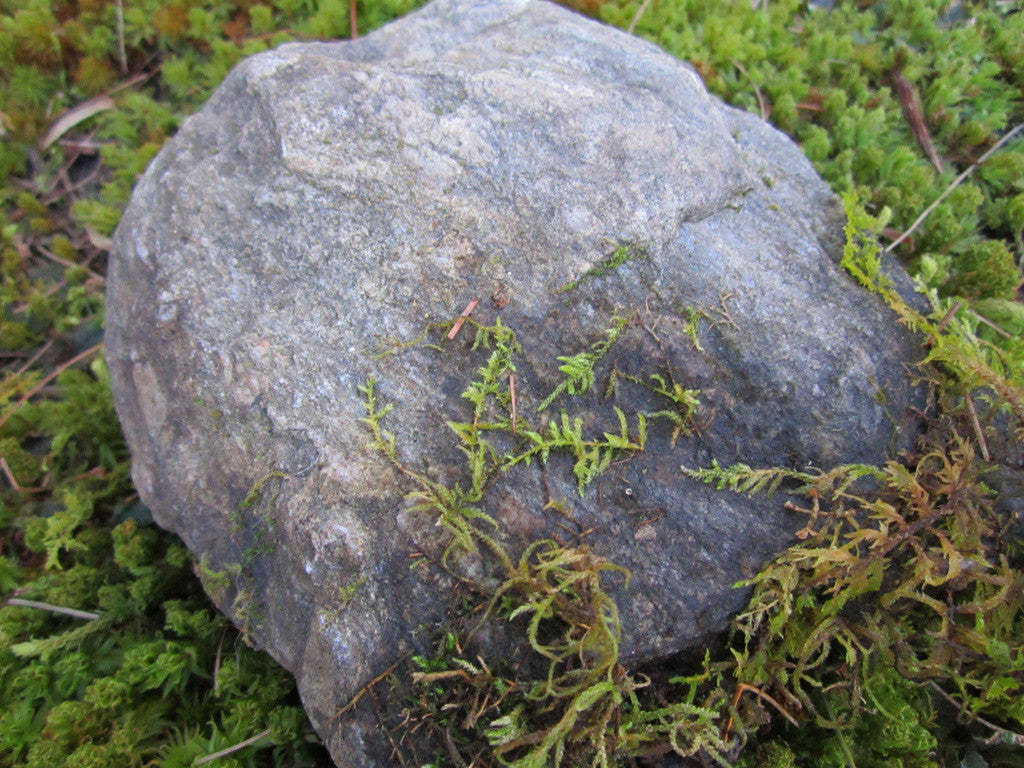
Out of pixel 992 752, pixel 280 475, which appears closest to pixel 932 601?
pixel 992 752

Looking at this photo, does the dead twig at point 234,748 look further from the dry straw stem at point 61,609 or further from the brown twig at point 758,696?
the brown twig at point 758,696

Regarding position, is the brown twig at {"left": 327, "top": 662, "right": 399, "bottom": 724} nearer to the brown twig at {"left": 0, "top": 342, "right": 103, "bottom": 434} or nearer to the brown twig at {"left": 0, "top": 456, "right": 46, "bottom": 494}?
the brown twig at {"left": 0, "top": 456, "right": 46, "bottom": 494}

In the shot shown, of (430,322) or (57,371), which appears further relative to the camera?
(57,371)

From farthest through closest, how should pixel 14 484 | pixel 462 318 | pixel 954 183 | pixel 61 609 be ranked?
pixel 954 183
pixel 14 484
pixel 61 609
pixel 462 318

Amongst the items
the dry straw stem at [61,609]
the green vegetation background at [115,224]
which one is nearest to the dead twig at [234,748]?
the green vegetation background at [115,224]

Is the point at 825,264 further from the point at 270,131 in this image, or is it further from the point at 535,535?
the point at 270,131

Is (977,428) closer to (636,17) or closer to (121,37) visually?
(636,17)

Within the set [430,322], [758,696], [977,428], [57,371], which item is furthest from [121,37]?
[977,428]
